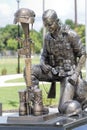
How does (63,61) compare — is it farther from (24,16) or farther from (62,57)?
(24,16)

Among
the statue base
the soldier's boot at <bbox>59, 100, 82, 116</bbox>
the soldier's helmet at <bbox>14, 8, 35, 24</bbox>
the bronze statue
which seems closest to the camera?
the statue base

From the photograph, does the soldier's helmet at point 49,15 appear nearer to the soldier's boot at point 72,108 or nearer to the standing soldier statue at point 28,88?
the standing soldier statue at point 28,88

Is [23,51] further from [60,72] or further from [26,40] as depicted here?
[60,72]

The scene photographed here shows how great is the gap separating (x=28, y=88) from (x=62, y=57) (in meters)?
0.86

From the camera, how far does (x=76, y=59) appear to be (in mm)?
7340

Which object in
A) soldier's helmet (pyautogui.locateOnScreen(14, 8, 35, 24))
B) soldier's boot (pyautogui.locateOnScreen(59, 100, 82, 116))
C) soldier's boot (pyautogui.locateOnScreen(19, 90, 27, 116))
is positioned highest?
soldier's helmet (pyautogui.locateOnScreen(14, 8, 35, 24))

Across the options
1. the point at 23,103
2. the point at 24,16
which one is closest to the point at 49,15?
the point at 24,16

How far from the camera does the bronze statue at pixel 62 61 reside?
7023 mm

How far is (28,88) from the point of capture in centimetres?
658

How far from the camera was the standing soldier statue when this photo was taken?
253 inches

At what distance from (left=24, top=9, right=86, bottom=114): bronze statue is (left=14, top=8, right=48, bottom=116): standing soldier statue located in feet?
1.36

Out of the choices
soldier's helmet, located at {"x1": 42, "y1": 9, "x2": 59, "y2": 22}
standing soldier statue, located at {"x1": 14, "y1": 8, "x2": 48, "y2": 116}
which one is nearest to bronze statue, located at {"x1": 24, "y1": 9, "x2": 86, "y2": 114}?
soldier's helmet, located at {"x1": 42, "y1": 9, "x2": 59, "y2": 22}

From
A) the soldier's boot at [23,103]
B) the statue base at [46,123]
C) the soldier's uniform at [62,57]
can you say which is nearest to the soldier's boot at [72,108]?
the statue base at [46,123]

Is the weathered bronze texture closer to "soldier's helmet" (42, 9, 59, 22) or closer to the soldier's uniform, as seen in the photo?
the soldier's uniform
